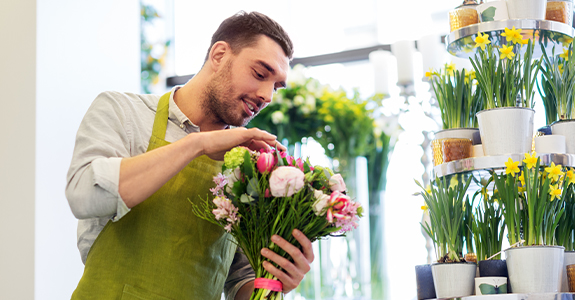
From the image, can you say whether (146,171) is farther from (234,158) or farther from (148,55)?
(148,55)

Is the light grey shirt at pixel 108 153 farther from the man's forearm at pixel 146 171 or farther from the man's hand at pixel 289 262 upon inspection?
the man's hand at pixel 289 262

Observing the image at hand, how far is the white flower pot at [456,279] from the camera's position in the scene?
153 cm

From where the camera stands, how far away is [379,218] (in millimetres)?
3551

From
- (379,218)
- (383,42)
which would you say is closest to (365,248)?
(379,218)

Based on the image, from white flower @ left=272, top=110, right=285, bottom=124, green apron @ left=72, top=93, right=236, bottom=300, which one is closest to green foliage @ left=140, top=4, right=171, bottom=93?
white flower @ left=272, top=110, right=285, bottom=124

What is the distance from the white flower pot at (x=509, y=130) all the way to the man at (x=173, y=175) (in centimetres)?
63

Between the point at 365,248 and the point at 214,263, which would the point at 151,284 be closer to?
the point at 214,263

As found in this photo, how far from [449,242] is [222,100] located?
0.80 meters

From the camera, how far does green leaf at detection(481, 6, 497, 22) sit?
70.6 inches

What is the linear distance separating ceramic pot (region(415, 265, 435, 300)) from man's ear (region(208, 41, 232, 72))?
90cm

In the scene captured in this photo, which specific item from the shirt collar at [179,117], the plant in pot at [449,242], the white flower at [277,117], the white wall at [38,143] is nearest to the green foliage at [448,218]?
the plant in pot at [449,242]

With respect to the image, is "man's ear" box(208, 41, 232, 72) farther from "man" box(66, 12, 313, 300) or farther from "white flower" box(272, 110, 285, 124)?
"white flower" box(272, 110, 285, 124)

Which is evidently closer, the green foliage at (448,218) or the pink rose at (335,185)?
the pink rose at (335,185)

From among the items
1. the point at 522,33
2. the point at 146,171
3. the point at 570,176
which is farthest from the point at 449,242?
the point at 146,171
